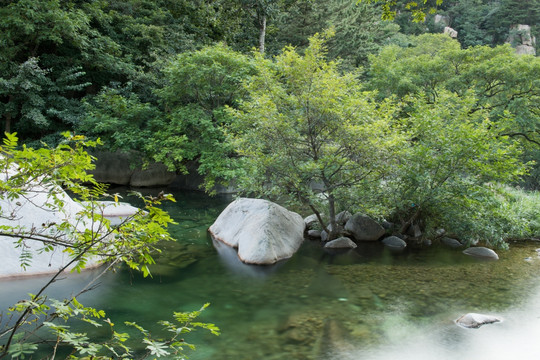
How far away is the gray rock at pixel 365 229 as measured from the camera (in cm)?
1007

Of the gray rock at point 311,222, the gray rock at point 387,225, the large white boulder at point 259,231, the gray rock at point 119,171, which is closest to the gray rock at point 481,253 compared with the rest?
the gray rock at point 387,225

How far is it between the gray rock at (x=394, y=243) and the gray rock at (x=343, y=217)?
1.23 metres

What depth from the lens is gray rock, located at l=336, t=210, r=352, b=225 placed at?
10.6 metres

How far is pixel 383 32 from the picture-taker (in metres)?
32.5

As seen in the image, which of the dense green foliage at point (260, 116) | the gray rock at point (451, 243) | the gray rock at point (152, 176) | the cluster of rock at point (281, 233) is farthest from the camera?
the gray rock at point (152, 176)

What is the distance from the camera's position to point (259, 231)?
8477mm

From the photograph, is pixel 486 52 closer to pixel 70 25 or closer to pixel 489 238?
pixel 489 238

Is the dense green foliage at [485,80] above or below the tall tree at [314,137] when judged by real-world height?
above

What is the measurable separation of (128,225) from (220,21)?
15296 millimetres

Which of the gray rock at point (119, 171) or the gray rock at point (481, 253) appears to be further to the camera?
the gray rock at point (119, 171)

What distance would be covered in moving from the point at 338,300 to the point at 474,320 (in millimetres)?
1970

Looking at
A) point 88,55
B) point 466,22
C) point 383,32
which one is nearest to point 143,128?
point 88,55

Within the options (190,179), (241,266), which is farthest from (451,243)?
(190,179)

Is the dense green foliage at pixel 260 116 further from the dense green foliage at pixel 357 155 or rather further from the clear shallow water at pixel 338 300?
the clear shallow water at pixel 338 300
